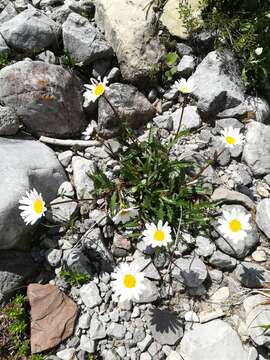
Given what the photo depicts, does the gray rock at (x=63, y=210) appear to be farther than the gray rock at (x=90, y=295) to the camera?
Yes

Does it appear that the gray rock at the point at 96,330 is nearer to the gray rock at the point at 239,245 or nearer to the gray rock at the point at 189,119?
the gray rock at the point at 239,245

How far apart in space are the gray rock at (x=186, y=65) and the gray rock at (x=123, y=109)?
18.4 inches

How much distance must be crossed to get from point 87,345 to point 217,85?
2.52 metres

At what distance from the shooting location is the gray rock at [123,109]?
13.8 feet

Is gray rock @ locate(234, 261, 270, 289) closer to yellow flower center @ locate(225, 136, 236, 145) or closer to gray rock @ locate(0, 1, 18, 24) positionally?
yellow flower center @ locate(225, 136, 236, 145)

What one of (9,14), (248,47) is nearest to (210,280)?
(248,47)

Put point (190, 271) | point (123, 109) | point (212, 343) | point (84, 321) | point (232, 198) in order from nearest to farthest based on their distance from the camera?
point (212, 343) → point (84, 321) → point (190, 271) → point (232, 198) → point (123, 109)

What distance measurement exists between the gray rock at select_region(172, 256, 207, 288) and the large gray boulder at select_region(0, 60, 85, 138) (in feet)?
5.25

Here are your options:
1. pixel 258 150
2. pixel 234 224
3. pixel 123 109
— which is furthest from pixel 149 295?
pixel 123 109

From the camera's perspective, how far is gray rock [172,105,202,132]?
169 inches

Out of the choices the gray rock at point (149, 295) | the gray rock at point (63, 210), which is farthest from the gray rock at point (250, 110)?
the gray rock at point (149, 295)

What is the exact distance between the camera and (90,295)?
11.6 feet

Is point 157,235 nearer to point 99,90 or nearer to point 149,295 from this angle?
point 149,295

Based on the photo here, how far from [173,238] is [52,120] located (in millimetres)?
1531
